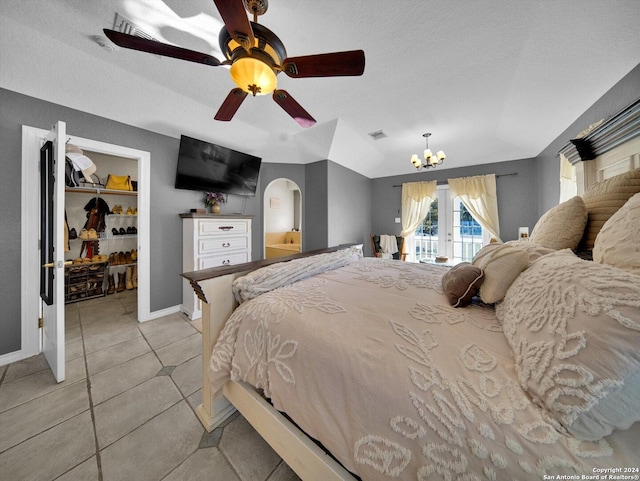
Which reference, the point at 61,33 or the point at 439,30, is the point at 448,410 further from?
the point at 61,33

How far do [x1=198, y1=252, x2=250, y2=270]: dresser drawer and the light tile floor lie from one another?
1067 millimetres

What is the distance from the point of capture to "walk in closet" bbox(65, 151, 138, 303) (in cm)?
325

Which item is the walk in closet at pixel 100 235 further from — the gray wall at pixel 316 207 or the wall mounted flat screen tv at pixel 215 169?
the gray wall at pixel 316 207

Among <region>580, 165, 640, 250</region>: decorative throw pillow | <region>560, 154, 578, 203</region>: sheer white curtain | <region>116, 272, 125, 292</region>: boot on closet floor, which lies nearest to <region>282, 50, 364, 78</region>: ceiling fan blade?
<region>580, 165, 640, 250</region>: decorative throw pillow

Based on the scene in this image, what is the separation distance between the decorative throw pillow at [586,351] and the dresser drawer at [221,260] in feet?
10.2

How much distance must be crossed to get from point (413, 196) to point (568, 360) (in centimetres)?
456

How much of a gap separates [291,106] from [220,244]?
2149 mm

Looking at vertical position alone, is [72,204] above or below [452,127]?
below

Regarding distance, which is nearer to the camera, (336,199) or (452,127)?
(452,127)

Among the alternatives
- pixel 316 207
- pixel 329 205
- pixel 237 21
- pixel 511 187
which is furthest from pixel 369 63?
pixel 511 187

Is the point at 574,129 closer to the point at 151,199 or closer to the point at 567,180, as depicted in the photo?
the point at 567,180

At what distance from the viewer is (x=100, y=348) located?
2.09 meters

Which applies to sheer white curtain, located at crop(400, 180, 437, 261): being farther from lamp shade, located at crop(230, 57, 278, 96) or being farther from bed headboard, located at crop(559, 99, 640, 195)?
lamp shade, located at crop(230, 57, 278, 96)

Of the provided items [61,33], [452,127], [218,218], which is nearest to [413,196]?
[452,127]
